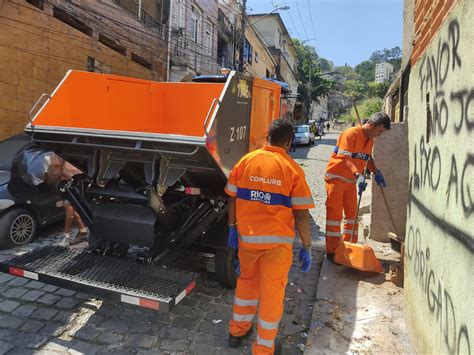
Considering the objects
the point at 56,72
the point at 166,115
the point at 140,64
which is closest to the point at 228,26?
the point at 140,64

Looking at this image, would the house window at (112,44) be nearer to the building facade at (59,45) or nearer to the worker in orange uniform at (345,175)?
the building facade at (59,45)

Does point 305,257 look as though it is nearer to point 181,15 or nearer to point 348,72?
point 181,15

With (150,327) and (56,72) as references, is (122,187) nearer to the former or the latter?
(150,327)

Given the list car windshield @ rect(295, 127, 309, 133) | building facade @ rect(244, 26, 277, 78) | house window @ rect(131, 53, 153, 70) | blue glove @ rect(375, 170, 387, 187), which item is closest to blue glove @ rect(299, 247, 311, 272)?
blue glove @ rect(375, 170, 387, 187)

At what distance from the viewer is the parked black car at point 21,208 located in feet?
15.8

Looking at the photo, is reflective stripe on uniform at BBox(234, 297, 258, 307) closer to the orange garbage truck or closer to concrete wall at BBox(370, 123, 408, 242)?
the orange garbage truck

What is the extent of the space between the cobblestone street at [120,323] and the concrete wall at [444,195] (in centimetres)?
109

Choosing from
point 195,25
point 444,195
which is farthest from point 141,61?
point 444,195

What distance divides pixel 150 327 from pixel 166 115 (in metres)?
2.62

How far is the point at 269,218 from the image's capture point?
281 cm

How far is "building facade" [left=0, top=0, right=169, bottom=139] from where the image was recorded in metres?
9.12

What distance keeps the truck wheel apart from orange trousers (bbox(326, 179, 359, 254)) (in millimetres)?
1368

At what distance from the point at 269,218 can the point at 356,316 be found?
1.47 m

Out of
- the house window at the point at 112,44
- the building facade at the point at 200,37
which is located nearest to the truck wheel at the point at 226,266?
the house window at the point at 112,44
